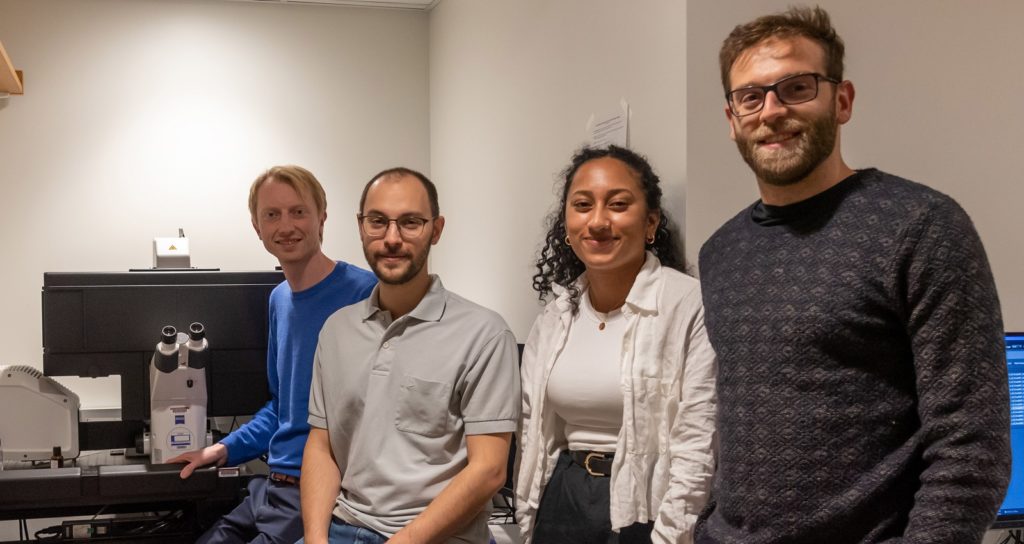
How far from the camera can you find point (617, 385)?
1.75 meters

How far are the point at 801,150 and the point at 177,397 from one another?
1.77 metres

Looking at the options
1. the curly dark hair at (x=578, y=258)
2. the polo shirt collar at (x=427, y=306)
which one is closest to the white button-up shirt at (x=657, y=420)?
the curly dark hair at (x=578, y=258)

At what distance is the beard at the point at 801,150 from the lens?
4.15 ft

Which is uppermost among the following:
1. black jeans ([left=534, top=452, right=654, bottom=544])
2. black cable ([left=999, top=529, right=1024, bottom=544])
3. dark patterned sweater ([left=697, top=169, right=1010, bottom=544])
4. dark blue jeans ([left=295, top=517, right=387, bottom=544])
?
dark patterned sweater ([left=697, top=169, right=1010, bottom=544])

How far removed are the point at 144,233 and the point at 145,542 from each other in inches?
68.2

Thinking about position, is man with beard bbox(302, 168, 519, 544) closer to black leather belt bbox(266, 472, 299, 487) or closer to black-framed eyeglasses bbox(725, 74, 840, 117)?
black leather belt bbox(266, 472, 299, 487)

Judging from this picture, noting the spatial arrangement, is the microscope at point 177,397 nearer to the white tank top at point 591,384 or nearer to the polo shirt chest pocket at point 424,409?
the polo shirt chest pocket at point 424,409

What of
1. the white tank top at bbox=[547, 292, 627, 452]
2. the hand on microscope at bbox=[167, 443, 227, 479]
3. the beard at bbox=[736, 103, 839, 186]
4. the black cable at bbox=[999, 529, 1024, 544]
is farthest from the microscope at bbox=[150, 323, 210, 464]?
the black cable at bbox=[999, 529, 1024, 544]

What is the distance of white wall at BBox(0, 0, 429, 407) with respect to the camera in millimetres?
3729

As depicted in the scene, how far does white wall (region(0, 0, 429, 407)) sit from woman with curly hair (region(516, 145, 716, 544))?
7.48 ft

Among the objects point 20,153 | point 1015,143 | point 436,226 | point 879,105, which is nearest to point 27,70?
point 20,153

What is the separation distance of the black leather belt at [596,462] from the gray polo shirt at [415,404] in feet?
0.51

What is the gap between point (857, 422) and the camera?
3.91 feet

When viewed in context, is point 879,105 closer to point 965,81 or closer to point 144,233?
point 965,81
